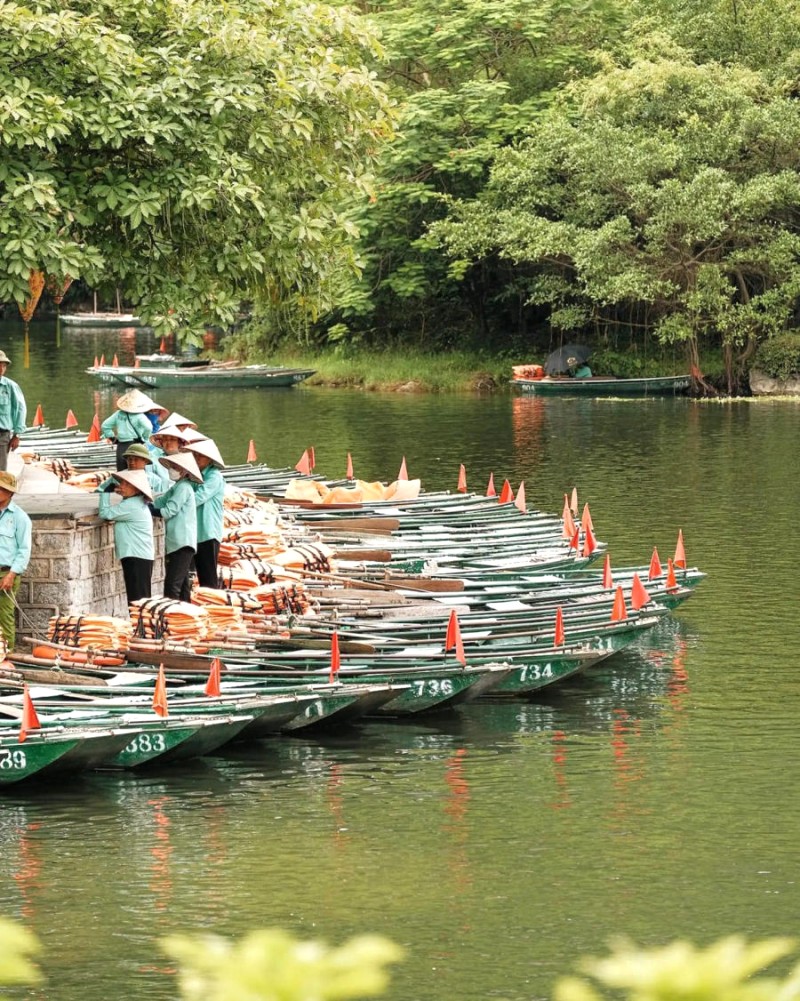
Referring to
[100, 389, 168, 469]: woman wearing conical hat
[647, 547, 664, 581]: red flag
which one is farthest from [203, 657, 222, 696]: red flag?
[647, 547, 664, 581]: red flag

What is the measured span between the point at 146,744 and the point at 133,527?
3.16 m

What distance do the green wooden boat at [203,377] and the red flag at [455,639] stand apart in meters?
44.5

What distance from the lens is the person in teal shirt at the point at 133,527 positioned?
17.6m

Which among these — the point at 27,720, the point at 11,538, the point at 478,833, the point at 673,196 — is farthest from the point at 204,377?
the point at 478,833

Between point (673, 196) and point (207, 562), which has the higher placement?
point (673, 196)

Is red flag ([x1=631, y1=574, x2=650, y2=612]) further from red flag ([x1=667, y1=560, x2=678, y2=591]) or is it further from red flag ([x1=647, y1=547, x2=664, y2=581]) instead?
red flag ([x1=647, y1=547, x2=664, y2=581])

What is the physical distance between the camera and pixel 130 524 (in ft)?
57.9

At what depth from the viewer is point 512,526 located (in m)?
26.7

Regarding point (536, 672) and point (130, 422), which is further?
point (130, 422)

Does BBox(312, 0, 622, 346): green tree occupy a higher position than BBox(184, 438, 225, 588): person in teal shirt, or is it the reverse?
BBox(312, 0, 622, 346): green tree

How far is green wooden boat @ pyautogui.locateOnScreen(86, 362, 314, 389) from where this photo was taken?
2434 inches

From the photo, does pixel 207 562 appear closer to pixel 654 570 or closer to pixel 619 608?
pixel 619 608

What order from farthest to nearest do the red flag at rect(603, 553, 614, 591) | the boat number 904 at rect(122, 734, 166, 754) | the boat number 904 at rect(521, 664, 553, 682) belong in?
the red flag at rect(603, 553, 614, 591)
the boat number 904 at rect(521, 664, 553, 682)
the boat number 904 at rect(122, 734, 166, 754)

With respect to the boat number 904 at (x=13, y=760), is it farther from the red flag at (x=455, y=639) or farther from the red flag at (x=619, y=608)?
the red flag at (x=619, y=608)
